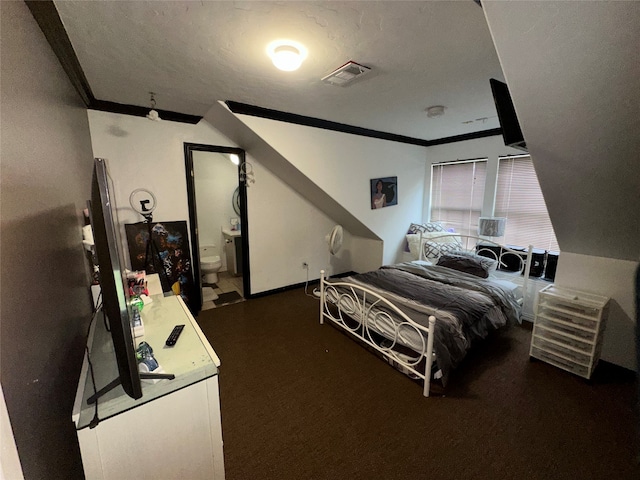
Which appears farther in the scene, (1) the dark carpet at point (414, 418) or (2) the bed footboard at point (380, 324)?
(2) the bed footboard at point (380, 324)

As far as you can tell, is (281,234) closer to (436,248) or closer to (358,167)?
(358,167)

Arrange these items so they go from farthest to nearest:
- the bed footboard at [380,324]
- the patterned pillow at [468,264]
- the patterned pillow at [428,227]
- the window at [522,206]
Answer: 1. the patterned pillow at [428,227]
2. the window at [522,206]
3. the patterned pillow at [468,264]
4. the bed footboard at [380,324]

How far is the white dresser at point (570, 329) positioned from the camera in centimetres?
215

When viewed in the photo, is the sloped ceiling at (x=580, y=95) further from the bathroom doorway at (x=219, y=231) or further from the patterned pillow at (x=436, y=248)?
the bathroom doorway at (x=219, y=231)

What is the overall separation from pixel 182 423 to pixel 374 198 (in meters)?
3.45

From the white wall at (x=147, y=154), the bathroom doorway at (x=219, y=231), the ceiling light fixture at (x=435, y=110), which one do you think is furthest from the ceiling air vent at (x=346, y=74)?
the bathroom doorway at (x=219, y=231)

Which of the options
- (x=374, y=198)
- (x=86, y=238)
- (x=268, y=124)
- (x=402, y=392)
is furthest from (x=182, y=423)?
(x=374, y=198)

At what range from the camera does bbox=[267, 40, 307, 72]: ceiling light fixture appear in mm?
1590

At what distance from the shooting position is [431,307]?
236cm

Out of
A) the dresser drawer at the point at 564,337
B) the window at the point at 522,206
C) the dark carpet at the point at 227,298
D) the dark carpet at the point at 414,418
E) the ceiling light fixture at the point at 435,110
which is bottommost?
the dark carpet at the point at 414,418

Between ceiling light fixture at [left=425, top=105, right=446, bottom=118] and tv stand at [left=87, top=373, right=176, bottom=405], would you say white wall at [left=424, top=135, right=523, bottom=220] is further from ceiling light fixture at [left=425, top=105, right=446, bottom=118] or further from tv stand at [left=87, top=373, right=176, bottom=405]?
tv stand at [left=87, top=373, right=176, bottom=405]

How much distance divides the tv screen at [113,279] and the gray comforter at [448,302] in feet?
6.18

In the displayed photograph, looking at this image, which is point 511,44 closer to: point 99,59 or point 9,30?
point 9,30

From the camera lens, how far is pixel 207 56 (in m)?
1.72
